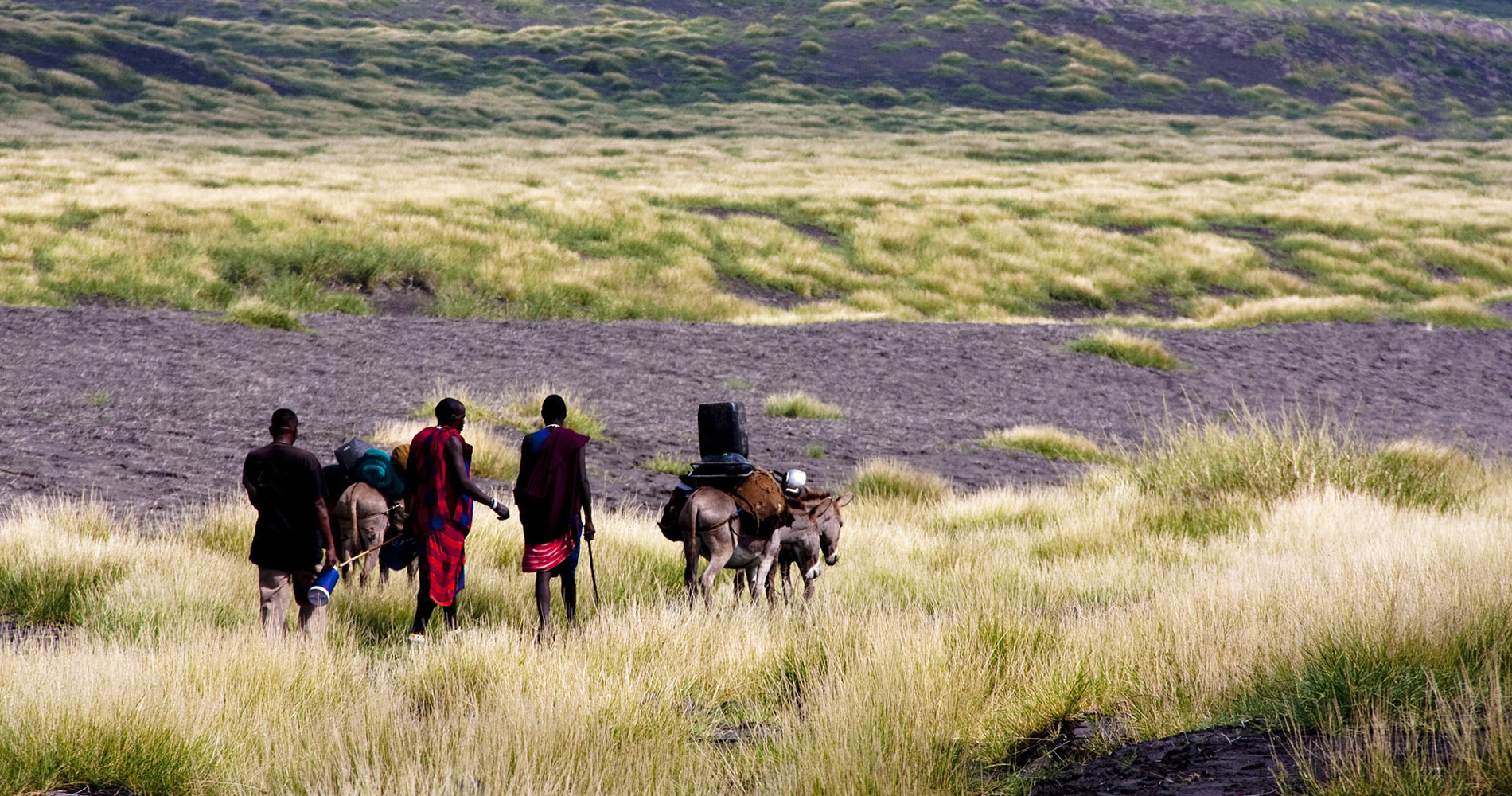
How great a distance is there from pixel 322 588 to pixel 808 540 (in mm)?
2568

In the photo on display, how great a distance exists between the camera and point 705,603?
6387 mm

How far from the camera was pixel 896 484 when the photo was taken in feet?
38.1

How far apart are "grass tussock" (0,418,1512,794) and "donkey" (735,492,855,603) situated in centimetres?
22

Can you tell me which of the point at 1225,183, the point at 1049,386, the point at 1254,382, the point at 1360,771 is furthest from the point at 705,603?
the point at 1225,183

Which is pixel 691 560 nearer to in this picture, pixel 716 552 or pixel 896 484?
pixel 716 552

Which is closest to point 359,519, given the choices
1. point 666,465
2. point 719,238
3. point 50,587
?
point 50,587

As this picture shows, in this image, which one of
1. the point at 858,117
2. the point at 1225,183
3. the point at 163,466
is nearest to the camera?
the point at 163,466

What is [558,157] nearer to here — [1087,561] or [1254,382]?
[1254,382]

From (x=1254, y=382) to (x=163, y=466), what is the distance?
14.7 meters

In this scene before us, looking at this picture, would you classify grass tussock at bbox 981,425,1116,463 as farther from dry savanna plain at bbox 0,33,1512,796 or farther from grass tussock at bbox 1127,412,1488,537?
grass tussock at bbox 1127,412,1488,537

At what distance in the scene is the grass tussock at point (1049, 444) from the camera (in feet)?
46.2

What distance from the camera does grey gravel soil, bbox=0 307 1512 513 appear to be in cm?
1136

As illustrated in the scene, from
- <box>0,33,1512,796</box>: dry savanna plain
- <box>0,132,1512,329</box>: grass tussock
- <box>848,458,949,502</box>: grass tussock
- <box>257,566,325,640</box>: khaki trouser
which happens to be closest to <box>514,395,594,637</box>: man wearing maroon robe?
<box>0,33,1512,796</box>: dry savanna plain

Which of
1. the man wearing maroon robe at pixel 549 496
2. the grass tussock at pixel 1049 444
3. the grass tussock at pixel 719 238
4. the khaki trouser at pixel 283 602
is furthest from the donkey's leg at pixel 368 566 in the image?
the grass tussock at pixel 719 238
